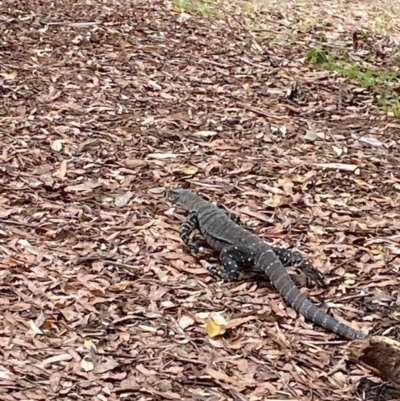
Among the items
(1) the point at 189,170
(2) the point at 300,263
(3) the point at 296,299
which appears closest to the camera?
(3) the point at 296,299

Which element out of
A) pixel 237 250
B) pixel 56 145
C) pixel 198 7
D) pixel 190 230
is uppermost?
pixel 198 7

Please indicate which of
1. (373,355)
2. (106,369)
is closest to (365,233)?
(373,355)

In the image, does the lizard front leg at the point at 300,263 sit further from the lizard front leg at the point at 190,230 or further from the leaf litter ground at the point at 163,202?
the lizard front leg at the point at 190,230

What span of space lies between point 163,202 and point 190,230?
0.59 meters

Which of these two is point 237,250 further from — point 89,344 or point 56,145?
point 56,145

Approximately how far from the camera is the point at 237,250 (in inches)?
221

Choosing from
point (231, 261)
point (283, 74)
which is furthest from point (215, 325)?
point (283, 74)

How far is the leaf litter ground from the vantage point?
4.62 metres

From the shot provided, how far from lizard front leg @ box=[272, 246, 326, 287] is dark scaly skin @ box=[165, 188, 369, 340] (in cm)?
10

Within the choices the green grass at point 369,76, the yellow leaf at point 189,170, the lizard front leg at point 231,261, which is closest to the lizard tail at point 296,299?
the lizard front leg at point 231,261

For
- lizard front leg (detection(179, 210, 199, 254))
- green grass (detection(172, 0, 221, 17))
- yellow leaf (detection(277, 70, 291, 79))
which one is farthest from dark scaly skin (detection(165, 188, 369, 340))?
green grass (detection(172, 0, 221, 17))

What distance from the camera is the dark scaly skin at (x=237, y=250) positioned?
5.01 m

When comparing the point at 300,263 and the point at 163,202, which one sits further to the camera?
the point at 163,202

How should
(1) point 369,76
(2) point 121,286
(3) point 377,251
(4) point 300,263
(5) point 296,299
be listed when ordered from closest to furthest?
(5) point 296,299
(2) point 121,286
(4) point 300,263
(3) point 377,251
(1) point 369,76
